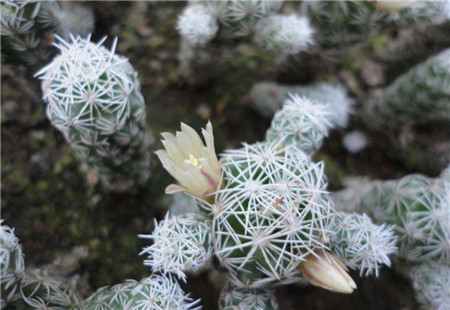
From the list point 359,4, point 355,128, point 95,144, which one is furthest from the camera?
point 355,128

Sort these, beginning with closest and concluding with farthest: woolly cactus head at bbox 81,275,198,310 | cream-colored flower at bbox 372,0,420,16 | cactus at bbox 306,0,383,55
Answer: woolly cactus head at bbox 81,275,198,310, cream-colored flower at bbox 372,0,420,16, cactus at bbox 306,0,383,55

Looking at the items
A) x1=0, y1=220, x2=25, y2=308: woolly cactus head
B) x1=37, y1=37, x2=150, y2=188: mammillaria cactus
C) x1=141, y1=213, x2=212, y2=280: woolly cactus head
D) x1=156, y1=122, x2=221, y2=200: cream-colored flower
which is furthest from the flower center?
x1=0, y1=220, x2=25, y2=308: woolly cactus head

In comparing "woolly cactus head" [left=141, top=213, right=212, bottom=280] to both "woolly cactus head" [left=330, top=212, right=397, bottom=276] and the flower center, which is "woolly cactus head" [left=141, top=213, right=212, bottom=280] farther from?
"woolly cactus head" [left=330, top=212, right=397, bottom=276]

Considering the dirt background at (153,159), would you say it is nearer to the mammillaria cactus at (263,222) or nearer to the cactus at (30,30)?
the cactus at (30,30)

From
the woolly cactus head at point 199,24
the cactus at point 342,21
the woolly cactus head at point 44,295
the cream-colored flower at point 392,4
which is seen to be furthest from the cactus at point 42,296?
the cream-colored flower at point 392,4

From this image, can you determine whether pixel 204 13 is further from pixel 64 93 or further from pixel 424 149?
pixel 424 149

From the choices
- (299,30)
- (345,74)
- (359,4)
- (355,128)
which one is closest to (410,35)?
(345,74)
